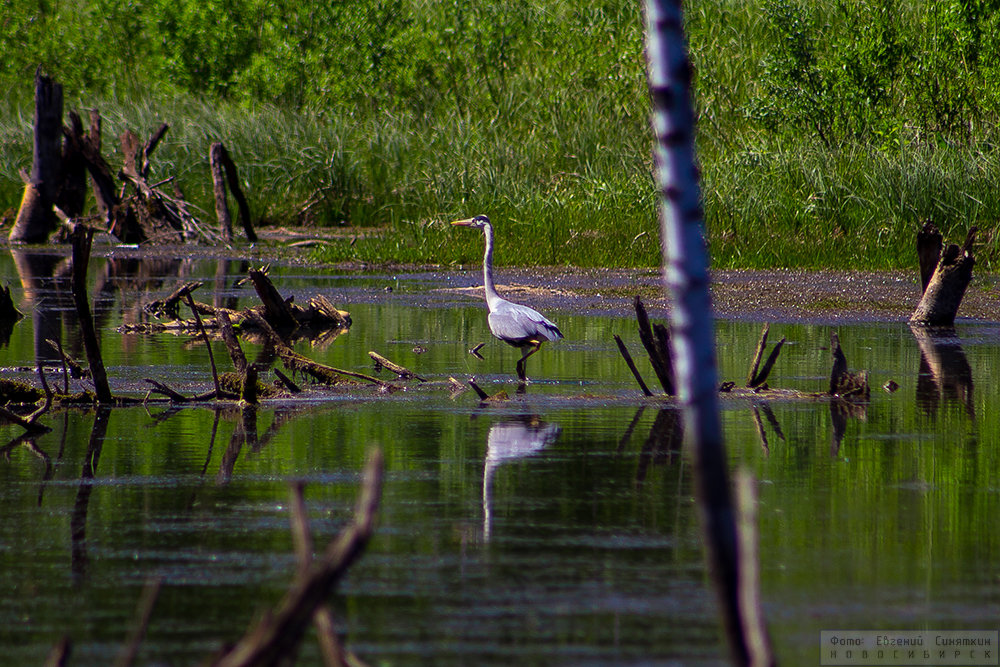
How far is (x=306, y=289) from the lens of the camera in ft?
59.3

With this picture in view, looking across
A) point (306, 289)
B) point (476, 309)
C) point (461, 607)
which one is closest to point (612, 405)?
point (461, 607)

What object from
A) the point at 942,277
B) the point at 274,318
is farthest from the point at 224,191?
the point at 942,277

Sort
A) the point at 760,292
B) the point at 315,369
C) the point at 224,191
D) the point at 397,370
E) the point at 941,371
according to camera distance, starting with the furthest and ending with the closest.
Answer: the point at 224,191, the point at 760,292, the point at 941,371, the point at 397,370, the point at 315,369

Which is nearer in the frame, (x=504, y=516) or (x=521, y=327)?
(x=504, y=516)

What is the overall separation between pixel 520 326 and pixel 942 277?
504 centimetres

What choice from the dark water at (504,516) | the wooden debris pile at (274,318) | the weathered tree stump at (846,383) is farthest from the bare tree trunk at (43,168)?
the weathered tree stump at (846,383)

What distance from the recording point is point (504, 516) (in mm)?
6461

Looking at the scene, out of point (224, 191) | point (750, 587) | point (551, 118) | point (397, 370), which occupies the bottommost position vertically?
point (397, 370)

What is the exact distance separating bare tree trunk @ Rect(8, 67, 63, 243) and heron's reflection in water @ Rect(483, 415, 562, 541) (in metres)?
17.0

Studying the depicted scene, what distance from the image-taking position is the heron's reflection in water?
759 centimetres

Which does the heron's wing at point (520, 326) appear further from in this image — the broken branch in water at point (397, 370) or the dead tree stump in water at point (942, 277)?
the dead tree stump in water at point (942, 277)

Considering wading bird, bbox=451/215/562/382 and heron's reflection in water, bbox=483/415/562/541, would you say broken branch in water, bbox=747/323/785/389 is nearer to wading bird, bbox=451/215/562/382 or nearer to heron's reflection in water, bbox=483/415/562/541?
heron's reflection in water, bbox=483/415/562/541

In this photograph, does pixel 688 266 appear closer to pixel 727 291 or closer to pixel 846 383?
pixel 846 383

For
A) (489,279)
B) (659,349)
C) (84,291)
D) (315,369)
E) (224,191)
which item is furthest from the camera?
(224,191)
